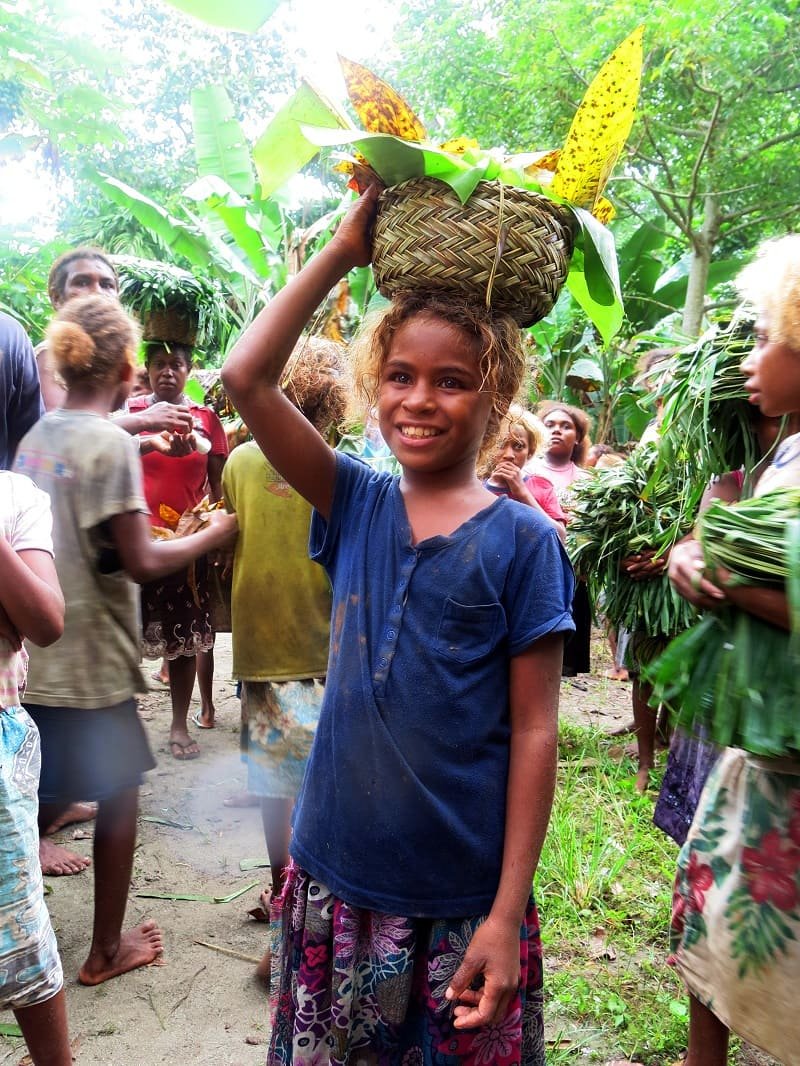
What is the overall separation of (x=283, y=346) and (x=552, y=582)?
65 cm

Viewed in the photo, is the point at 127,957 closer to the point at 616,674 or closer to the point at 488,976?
the point at 488,976

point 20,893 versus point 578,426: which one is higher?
point 578,426

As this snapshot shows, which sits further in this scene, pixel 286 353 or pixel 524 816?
pixel 286 353

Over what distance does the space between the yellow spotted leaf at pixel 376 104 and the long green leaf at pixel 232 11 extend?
0.86 feet

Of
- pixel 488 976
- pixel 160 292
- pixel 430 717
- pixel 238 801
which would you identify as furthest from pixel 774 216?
pixel 488 976

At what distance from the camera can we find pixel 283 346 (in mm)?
1521

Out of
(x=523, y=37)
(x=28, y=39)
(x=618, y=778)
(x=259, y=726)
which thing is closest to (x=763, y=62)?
(x=523, y=37)

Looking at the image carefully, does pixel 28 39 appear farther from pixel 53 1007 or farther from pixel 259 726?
pixel 53 1007

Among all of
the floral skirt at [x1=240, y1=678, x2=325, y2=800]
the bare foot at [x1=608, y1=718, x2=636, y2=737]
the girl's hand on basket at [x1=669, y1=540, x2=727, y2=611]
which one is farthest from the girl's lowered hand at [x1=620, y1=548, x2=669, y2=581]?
the girl's hand on basket at [x1=669, y1=540, x2=727, y2=611]

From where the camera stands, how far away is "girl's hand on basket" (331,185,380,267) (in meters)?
1.54

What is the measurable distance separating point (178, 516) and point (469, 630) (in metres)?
3.02

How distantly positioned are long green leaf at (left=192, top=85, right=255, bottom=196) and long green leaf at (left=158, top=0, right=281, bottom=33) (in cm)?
581

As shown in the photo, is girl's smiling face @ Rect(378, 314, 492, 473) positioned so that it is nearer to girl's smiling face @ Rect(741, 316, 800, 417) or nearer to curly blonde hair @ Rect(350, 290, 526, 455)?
curly blonde hair @ Rect(350, 290, 526, 455)

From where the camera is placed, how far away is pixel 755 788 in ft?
5.43
